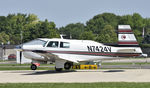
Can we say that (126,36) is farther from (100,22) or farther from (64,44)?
(100,22)

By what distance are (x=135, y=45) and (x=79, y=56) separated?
14.6 feet

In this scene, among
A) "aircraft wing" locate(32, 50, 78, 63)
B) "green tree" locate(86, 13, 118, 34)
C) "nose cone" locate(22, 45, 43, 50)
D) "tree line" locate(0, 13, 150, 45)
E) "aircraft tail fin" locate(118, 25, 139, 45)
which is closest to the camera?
"aircraft wing" locate(32, 50, 78, 63)

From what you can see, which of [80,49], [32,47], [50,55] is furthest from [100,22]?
[50,55]

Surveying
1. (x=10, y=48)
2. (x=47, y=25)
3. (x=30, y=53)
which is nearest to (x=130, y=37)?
(x=30, y=53)

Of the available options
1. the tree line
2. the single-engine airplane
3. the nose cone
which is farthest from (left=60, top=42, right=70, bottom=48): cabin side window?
the tree line

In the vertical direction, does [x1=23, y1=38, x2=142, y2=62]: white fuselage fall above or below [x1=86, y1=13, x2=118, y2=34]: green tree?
below

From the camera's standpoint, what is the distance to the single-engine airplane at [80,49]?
2338 cm

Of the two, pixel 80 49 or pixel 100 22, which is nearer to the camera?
pixel 80 49

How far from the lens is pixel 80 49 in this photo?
24.0 m

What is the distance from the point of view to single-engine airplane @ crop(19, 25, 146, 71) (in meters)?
23.4

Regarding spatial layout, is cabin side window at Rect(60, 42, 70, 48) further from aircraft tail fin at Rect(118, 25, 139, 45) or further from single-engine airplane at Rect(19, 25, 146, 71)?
aircraft tail fin at Rect(118, 25, 139, 45)

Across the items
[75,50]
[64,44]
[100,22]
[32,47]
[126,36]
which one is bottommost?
[75,50]

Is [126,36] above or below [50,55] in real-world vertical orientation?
above

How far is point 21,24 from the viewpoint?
15450 cm
